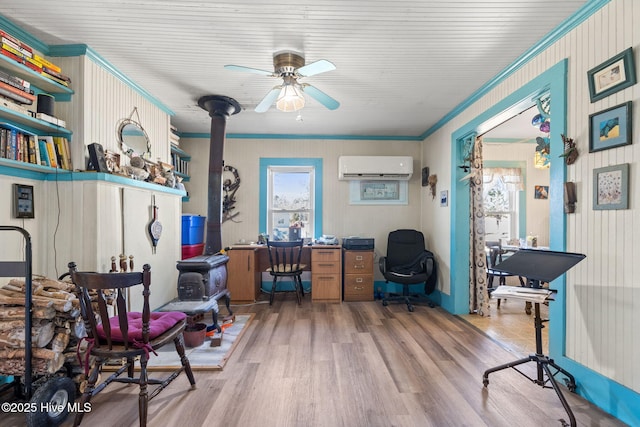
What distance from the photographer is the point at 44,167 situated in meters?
2.12

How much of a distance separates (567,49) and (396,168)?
2540 mm

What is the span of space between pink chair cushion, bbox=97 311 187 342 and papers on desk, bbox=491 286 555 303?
85.2 inches

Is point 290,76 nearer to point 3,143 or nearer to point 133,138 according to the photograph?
point 133,138

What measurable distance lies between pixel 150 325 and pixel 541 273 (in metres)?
2.45

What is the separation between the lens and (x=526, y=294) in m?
1.83

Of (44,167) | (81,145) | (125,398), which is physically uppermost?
(81,145)

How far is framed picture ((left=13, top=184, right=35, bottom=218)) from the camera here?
2064 millimetres

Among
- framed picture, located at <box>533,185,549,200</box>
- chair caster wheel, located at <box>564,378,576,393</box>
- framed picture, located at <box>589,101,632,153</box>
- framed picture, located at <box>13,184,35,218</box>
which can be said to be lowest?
chair caster wheel, located at <box>564,378,576,393</box>

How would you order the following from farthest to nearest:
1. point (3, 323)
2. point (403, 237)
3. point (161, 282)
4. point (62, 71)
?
1. point (403, 237)
2. point (161, 282)
3. point (62, 71)
4. point (3, 323)

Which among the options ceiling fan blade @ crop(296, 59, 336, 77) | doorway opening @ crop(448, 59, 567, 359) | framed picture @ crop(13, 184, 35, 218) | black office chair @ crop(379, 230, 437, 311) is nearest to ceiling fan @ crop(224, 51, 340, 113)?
ceiling fan blade @ crop(296, 59, 336, 77)

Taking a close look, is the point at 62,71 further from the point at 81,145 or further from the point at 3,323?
the point at 3,323

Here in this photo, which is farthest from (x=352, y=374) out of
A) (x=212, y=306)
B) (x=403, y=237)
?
(x=403, y=237)

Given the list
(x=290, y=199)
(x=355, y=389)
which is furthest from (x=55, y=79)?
(x=355, y=389)

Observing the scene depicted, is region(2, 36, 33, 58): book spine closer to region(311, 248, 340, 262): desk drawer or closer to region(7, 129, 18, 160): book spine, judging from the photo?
region(7, 129, 18, 160): book spine
